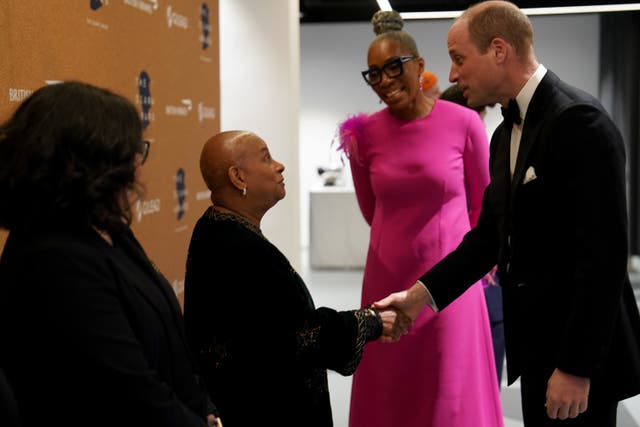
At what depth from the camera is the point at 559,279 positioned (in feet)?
6.36

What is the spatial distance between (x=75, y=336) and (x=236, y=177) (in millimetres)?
800

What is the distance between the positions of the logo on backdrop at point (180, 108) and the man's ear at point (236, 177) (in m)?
1.27

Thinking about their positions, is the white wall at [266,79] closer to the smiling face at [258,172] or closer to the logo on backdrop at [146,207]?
the logo on backdrop at [146,207]

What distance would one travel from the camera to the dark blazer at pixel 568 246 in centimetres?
181

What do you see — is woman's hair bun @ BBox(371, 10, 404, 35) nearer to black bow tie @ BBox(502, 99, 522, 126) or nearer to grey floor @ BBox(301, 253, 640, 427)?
black bow tie @ BBox(502, 99, 522, 126)

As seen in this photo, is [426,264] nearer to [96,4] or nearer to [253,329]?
[253,329]

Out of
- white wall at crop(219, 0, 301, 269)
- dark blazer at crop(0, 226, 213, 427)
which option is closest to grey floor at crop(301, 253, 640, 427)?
white wall at crop(219, 0, 301, 269)

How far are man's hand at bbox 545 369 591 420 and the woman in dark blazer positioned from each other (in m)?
0.92

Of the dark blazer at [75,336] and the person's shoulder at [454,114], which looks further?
the person's shoulder at [454,114]

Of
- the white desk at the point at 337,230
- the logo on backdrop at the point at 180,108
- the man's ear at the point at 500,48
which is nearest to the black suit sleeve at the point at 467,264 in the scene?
the man's ear at the point at 500,48

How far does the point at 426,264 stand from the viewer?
9.34 ft

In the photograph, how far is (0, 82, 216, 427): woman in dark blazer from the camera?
50.0 inches

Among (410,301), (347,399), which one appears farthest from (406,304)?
(347,399)

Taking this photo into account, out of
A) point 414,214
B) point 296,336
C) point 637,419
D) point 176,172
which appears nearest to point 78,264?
point 296,336
